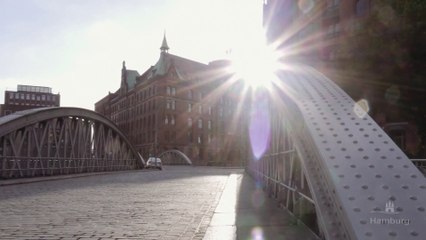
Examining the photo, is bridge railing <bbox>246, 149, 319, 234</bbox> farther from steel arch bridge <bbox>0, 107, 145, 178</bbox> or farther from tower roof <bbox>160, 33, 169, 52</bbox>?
tower roof <bbox>160, 33, 169, 52</bbox>

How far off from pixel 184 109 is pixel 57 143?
72.6 metres

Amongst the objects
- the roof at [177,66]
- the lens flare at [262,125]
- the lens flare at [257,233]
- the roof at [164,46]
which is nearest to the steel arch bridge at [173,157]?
the roof at [177,66]

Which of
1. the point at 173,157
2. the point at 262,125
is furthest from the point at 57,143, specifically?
the point at 173,157

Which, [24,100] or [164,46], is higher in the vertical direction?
[164,46]

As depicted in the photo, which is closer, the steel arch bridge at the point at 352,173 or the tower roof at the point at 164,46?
the steel arch bridge at the point at 352,173

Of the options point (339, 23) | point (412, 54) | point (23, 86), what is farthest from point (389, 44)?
point (23, 86)

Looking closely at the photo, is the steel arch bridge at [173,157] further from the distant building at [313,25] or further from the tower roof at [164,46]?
the distant building at [313,25]

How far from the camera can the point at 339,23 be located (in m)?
33.2

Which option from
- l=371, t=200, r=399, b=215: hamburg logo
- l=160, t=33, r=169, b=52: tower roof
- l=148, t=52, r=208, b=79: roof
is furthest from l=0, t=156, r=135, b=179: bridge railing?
l=160, t=33, r=169, b=52: tower roof

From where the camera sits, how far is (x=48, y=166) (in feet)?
81.6

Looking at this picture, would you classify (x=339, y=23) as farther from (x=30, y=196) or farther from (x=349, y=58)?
(x=30, y=196)

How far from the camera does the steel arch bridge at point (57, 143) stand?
21.1 m

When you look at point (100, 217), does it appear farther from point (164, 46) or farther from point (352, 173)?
point (164, 46)

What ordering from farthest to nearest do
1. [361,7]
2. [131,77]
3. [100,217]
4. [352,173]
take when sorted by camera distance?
[131,77]
[361,7]
[100,217]
[352,173]
